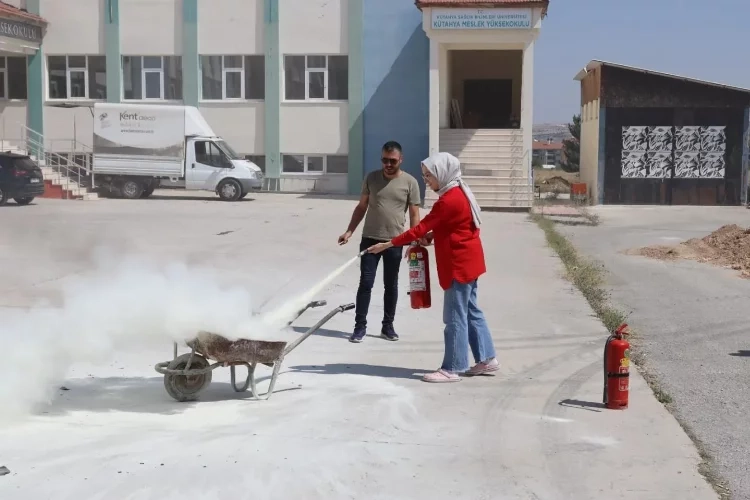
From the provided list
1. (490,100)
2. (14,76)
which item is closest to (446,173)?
(490,100)

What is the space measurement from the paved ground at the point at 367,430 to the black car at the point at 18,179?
16.3 meters

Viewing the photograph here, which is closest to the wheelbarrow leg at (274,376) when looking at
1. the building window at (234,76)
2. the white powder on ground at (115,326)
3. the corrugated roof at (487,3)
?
the white powder on ground at (115,326)

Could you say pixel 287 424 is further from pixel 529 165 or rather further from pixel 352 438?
pixel 529 165

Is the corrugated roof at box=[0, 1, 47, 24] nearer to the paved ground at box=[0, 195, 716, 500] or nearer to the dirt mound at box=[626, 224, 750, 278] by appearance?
the dirt mound at box=[626, 224, 750, 278]

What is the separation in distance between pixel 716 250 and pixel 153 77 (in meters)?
24.0

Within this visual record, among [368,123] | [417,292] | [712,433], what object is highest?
[368,123]

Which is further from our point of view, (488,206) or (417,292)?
(488,206)

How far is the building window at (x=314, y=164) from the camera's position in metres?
34.7

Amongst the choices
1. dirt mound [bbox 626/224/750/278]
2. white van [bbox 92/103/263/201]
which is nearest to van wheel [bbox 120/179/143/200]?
white van [bbox 92/103/263/201]

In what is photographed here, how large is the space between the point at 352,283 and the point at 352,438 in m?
6.97

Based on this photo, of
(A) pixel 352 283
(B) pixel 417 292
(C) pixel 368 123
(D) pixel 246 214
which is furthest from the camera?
(C) pixel 368 123

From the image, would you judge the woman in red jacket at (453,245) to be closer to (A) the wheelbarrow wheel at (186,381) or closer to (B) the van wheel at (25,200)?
(A) the wheelbarrow wheel at (186,381)

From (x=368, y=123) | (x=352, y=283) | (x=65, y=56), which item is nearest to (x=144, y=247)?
(x=352, y=283)

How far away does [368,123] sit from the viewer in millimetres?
34188
